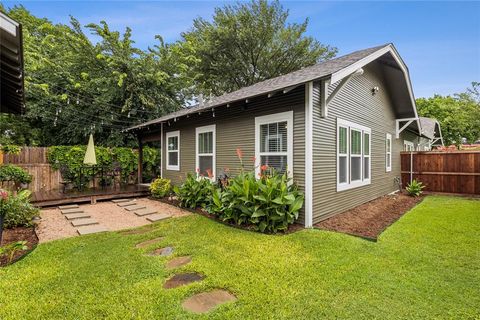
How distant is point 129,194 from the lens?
9.31m

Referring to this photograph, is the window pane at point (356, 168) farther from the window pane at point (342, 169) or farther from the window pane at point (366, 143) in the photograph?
the window pane at point (366, 143)

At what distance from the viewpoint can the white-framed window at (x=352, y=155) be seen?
648 cm

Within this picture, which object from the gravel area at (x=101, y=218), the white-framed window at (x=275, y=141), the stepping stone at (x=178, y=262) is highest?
the white-framed window at (x=275, y=141)

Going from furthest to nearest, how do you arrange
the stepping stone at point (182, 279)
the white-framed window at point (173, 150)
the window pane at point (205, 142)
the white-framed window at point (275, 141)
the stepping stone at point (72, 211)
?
the white-framed window at point (173, 150) → the window pane at point (205, 142) → the stepping stone at point (72, 211) → the white-framed window at point (275, 141) → the stepping stone at point (182, 279)

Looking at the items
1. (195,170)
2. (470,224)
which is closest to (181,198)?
(195,170)

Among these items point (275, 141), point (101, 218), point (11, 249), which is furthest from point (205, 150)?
point (11, 249)

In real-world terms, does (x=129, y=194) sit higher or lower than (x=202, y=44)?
lower

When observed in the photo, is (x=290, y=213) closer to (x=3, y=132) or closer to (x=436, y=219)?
(x=436, y=219)

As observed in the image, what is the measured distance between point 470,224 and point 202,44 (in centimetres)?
1779

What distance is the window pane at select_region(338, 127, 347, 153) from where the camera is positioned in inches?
252

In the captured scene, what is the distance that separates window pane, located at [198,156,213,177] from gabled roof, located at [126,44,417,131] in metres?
1.51

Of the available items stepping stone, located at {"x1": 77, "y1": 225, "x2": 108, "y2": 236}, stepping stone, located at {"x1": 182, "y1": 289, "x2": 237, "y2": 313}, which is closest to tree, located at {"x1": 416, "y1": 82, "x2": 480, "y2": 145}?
stepping stone, located at {"x1": 182, "y1": 289, "x2": 237, "y2": 313}

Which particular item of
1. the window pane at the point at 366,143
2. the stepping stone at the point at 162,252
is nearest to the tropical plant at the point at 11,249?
the stepping stone at the point at 162,252

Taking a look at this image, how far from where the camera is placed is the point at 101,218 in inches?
255
